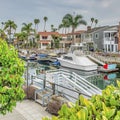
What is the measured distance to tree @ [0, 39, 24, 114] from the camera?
658cm

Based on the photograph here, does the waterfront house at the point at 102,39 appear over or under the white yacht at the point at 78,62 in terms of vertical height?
over

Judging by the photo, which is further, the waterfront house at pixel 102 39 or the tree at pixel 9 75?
the waterfront house at pixel 102 39

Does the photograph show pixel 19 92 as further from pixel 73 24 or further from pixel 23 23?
pixel 23 23

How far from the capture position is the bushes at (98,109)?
6.85 feet

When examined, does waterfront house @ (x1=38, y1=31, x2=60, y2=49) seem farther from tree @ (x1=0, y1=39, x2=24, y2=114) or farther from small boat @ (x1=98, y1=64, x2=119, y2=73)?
tree @ (x1=0, y1=39, x2=24, y2=114)

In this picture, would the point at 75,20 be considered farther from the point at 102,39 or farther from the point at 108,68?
the point at 108,68

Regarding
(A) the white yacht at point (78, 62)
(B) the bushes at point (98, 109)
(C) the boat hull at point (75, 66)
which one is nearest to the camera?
(B) the bushes at point (98, 109)

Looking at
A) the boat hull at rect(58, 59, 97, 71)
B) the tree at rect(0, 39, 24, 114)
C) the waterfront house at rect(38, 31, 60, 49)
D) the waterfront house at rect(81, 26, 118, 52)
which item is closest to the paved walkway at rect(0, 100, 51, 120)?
the tree at rect(0, 39, 24, 114)

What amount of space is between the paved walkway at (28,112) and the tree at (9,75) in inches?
104

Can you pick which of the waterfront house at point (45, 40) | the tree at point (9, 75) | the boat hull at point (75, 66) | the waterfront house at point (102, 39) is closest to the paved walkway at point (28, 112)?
the tree at point (9, 75)

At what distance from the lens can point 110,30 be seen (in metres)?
58.0

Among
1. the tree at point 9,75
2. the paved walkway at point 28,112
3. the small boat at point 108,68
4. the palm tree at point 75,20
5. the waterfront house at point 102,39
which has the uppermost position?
the palm tree at point 75,20

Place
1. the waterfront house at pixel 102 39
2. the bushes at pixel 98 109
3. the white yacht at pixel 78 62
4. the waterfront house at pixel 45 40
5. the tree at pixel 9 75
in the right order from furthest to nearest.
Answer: the waterfront house at pixel 45 40, the waterfront house at pixel 102 39, the white yacht at pixel 78 62, the tree at pixel 9 75, the bushes at pixel 98 109

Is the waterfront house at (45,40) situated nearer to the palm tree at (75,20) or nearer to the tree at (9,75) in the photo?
the palm tree at (75,20)
